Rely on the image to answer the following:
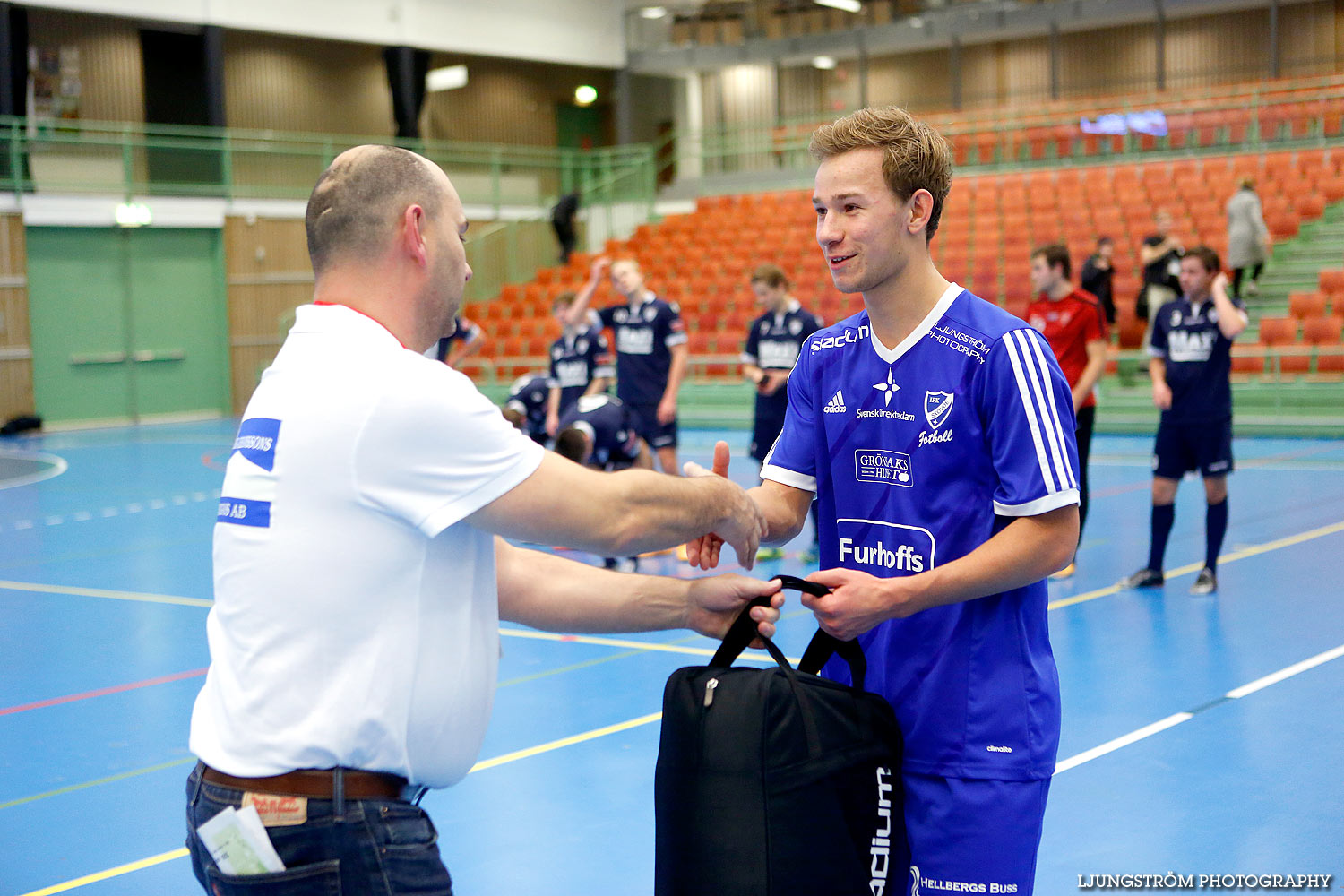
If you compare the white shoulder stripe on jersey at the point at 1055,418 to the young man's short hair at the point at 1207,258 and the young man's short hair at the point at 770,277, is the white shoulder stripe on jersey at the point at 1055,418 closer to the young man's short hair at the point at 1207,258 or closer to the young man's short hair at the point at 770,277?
the young man's short hair at the point at 1207,258

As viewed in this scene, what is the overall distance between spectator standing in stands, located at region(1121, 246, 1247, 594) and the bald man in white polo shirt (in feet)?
22.6

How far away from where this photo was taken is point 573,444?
8406mm

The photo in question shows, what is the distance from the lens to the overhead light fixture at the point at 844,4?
30000 millimetres

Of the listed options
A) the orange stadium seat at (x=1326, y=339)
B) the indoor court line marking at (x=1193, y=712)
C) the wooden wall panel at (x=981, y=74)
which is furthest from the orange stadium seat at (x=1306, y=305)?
the wooden wall panel at (x=981, y=74)

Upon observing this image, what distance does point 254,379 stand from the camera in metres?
24.9

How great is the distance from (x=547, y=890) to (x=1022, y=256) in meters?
17.6

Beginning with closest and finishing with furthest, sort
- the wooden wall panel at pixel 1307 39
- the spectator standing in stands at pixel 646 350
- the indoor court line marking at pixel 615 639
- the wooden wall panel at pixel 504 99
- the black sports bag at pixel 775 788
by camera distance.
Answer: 1. the black sports bag at pixel 775 788
2. the indoor court line marking at pixel 615 639
3. the spectator standing in stands at pixel 646 350
4. the wooden wall panel at pixel 1307 39
5. the wooden wall panel at pixel 504 99

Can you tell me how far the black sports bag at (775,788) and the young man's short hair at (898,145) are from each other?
0.93 meters

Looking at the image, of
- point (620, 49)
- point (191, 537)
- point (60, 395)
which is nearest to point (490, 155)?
point (620, 49)

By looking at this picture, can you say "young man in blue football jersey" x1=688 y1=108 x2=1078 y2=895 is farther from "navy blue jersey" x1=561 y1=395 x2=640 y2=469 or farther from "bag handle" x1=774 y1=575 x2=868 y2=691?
"navy blue jersey" x1=561 y1=395 x2=640 y2=469

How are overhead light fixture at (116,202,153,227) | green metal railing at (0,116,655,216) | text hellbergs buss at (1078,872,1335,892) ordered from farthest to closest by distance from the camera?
overhead light fixture at (116,202,153,227) < green metal railing at (0,116,655,216) < text hellbergs buss at (1078,872,1335,892)

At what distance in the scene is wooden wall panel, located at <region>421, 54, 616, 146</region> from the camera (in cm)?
3075

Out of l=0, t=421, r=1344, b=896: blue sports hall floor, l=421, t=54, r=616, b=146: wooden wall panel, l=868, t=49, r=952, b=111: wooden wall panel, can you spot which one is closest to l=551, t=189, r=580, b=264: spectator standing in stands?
l=421, t=54, r=616, b=146: wooden wall panel

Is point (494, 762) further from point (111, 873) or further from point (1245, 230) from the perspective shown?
point (1245, 230)
